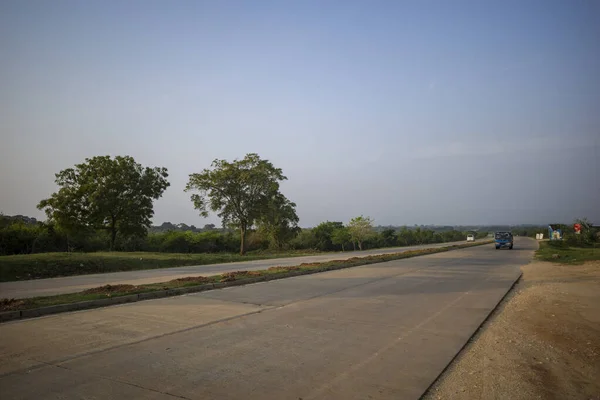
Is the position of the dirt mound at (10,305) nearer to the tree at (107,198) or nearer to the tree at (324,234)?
the tree at (107,198)

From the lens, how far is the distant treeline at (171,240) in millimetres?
31634

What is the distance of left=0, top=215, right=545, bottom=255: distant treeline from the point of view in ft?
104

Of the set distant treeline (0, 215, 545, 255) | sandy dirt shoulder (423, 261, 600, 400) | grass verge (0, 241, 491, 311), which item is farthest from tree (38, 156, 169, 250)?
sandy dirt shoulder (423, 261, 600, 400)

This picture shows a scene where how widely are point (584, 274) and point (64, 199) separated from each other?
36.0 metres

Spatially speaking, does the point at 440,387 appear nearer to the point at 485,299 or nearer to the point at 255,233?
the point at 485,299

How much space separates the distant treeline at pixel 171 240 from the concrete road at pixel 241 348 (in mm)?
27303

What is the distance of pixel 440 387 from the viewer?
194 inches

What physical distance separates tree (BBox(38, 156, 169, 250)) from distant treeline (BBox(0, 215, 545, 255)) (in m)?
1.77

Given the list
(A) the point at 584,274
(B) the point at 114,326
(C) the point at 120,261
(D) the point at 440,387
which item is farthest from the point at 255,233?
(D) the point at 440,387

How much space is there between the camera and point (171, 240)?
4731 cm

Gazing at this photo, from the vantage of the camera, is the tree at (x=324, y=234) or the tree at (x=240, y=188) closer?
the tree at (x=240, y=188)

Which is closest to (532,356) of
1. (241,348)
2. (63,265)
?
(241,348)

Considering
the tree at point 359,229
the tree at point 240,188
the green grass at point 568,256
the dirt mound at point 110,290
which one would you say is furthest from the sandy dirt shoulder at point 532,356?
the tree at point 359,229

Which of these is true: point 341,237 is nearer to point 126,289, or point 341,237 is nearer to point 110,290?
point 126,289
